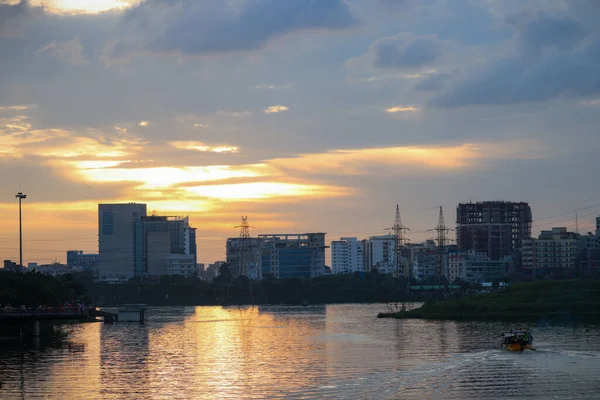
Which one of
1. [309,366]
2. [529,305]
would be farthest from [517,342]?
[529,305]

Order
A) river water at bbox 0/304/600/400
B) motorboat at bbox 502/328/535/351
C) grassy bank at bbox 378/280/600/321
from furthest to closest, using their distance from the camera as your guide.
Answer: grassy bank at bbox 378/280/600/321
motorboat at bbox 502/328/535/351
river water at bbox 0/304/600/400

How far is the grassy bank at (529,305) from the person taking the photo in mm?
161375

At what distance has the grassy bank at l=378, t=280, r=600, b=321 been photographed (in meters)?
161

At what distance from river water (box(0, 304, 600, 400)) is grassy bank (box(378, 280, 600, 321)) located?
26.3m

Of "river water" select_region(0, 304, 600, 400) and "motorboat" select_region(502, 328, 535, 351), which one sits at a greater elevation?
"motorboat" select_region(502, 328, 535, 351)

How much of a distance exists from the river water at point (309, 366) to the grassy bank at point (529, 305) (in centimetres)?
2632

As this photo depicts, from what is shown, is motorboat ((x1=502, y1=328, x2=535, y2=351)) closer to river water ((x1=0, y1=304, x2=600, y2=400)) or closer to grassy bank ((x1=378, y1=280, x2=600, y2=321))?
river water ((x1=0, y1=304, x2=600, y2=400))

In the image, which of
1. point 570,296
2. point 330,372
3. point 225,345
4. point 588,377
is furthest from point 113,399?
point 570,296

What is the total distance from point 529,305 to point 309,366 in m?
92.2

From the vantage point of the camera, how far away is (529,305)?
16825cm

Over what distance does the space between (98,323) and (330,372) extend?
96647 millimetres

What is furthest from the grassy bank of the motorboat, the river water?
the motorboat

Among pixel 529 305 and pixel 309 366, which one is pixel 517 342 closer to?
pixel 309 366

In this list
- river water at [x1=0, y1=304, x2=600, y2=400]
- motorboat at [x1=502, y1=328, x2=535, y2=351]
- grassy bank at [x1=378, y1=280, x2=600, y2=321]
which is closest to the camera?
river water at [x1=0, y1=304, x2=600, y2=400]
